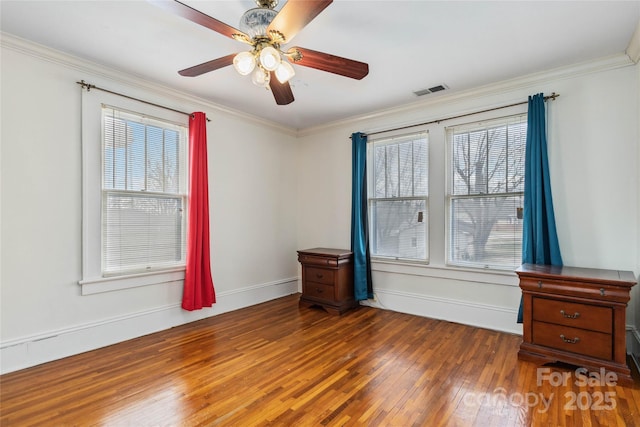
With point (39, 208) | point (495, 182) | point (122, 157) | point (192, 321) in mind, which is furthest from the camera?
point (192, 321)

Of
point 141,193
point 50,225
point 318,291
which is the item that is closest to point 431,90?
point 318,291

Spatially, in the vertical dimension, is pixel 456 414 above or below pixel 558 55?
below

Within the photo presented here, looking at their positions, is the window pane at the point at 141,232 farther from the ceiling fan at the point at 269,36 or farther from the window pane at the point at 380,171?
the window pane at the point at 380,171

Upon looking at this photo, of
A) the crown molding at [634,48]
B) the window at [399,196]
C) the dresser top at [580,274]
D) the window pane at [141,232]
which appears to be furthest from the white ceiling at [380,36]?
the dresser top at [580,274]

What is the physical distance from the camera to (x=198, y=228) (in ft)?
12.0

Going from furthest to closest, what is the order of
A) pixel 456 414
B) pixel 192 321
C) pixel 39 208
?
pixel 192 321 < pixel 39 208 < pixel 456 414

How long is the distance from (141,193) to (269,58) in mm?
2272

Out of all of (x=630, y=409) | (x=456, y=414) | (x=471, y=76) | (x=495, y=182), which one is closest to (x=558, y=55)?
(x=471, y=76)

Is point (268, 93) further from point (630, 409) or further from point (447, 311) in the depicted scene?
point (630, 409)

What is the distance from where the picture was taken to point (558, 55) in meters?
2.84

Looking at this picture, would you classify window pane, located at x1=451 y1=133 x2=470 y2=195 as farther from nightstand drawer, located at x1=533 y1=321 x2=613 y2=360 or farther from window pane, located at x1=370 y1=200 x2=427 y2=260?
nightstand drawer, located at x1=533 y1=321 x2=613 y2=360

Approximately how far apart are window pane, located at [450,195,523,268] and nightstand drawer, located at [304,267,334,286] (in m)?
1.51

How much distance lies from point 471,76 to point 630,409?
2944mm

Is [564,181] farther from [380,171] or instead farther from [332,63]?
[332,63]
